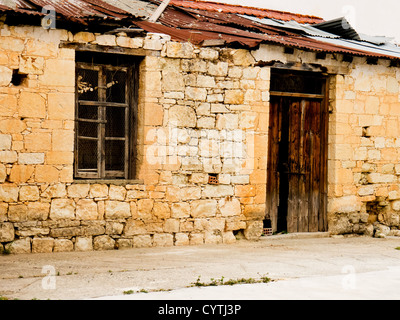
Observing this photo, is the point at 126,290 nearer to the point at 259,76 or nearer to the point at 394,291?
the point at 394,291

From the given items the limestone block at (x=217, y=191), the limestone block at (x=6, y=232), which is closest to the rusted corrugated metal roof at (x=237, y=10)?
the limestone block at (x=217, y=191)

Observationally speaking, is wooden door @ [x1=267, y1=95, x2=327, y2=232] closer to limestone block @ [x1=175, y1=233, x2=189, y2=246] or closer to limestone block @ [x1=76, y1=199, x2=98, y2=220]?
limestone block @ [x1=175, y1=233, x2=189, y2=246]

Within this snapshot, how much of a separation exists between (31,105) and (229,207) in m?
3.07

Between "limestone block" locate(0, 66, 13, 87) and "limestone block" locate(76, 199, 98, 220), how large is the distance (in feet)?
5.61

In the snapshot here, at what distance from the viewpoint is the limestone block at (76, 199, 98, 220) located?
22.9 feet

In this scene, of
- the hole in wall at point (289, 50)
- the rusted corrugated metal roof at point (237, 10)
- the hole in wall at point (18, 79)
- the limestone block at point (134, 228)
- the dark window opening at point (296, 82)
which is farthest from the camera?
the rusted corrugated metal roof at point (237, 10)

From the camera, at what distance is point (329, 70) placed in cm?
861

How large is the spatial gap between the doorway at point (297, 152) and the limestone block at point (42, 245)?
340 centimetres

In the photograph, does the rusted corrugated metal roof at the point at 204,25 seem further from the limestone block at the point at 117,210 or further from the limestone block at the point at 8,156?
the limestone block at the point at 117,210

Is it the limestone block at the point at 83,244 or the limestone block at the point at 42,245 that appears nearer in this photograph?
the limestone block at the point at 42,245

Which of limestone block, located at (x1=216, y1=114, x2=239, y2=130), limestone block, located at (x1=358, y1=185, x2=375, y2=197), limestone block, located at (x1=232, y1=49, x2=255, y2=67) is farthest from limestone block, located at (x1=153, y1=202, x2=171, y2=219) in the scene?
limestone block, located at (x1=358, y1=185, x2=375, y2=197)

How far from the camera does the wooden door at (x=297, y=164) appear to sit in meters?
8.64

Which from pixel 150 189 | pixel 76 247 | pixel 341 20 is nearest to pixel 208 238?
pixel 150 189

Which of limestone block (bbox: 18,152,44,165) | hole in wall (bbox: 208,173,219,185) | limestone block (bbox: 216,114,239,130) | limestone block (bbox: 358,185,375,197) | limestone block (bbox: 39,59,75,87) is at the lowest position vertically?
limestone block (bbox: 358,185,375,197)
